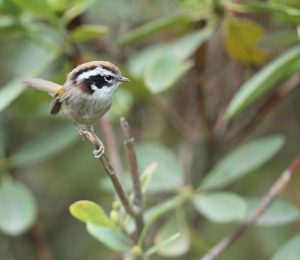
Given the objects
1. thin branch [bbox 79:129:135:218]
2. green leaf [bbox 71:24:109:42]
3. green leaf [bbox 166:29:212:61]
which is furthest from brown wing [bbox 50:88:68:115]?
green leaf [bbox 166:29:212:61]

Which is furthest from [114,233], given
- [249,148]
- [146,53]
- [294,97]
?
[294,97]

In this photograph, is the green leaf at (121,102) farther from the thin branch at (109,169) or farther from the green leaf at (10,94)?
the thin branch at (109,169)

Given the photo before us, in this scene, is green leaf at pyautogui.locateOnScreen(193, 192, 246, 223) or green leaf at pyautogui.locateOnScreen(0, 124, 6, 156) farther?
green leaf at pyautogui.locateOnScreen(0, 124, 6, 156)

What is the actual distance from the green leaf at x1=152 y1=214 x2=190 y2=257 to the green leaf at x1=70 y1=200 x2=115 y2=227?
1.14 feet

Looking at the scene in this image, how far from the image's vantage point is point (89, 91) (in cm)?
136

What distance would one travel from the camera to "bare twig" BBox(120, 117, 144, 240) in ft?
4.19

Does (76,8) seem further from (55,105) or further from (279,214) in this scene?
(279,214)

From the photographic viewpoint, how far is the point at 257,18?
202 cm

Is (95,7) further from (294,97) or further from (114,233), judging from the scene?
(114,233)

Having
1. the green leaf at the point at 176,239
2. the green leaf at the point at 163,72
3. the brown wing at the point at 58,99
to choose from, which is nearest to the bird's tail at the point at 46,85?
the brown wing at the point at 58,99

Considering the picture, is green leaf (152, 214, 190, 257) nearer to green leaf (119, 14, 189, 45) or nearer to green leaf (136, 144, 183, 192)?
green leaf (136, 144, 183, 192)

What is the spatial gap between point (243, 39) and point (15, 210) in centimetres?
67

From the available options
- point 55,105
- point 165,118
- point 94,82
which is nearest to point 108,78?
point 94,82

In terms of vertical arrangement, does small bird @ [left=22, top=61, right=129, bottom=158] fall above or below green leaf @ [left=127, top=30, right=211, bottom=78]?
above
